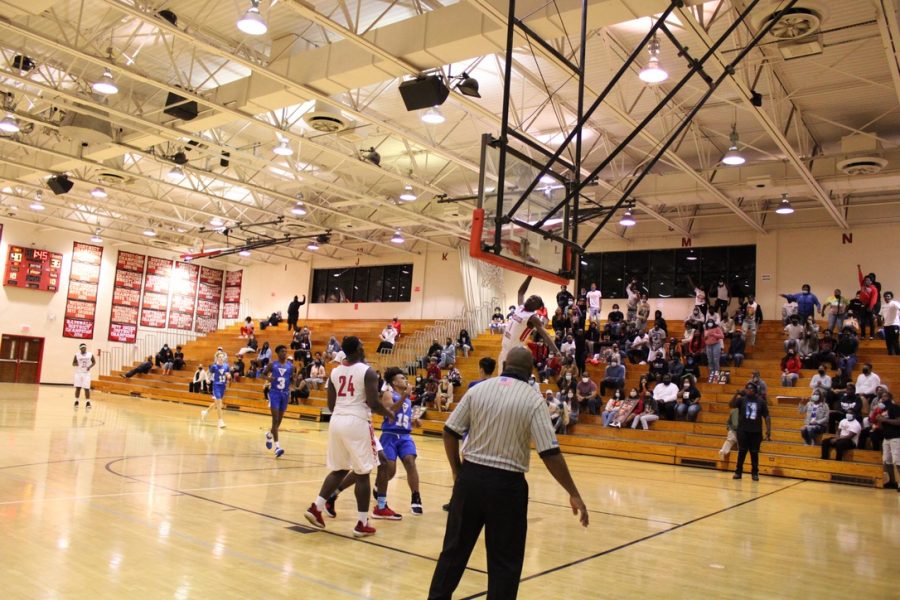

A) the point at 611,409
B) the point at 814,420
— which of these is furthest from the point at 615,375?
the point at 814,420

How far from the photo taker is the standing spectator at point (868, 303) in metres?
19.5

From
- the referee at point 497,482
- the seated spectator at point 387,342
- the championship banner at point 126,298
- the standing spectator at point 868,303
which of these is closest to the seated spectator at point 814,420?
the standing spectator at point 868,303

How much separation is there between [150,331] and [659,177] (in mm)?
27179

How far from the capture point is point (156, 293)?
3641 centimetres

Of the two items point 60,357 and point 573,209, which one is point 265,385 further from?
point 573,209

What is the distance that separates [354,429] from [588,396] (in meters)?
12.6

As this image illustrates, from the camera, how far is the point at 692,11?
1076 cm

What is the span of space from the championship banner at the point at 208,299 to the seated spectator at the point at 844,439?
106ft

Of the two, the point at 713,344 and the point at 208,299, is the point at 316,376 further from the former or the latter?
the point at 208,299

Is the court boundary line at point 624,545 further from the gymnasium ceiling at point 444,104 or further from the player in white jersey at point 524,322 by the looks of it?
the gymnasium ceiling at point 444,104

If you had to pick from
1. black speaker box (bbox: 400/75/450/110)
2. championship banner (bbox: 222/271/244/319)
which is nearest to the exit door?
championship banner (bbox: 222/271/244/319)

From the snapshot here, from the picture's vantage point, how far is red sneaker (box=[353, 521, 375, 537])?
6.05m

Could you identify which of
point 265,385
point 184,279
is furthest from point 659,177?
point 184,279

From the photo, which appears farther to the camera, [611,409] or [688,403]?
[611,409]
